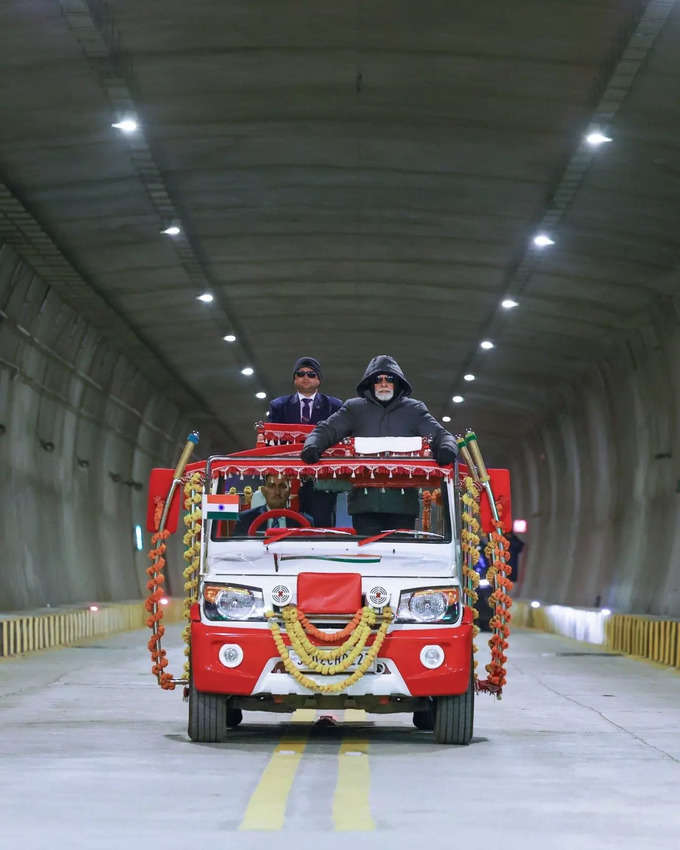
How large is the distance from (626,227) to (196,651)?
56.4 ft

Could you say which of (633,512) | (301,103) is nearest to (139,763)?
(301,103)

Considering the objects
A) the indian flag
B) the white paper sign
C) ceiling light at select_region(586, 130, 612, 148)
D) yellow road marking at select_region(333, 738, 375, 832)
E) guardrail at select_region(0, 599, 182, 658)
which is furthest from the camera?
guardrail at select_region(0, 599, 182, 658)

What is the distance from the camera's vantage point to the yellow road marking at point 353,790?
8.67 m

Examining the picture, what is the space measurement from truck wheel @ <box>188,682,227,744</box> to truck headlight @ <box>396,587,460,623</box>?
1.49 metres

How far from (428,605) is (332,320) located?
85.1ft

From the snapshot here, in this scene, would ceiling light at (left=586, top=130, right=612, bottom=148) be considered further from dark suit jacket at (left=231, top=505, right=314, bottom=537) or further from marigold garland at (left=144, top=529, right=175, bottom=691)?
marigold garland at (left=144, top=529, right=175, bottom=691)

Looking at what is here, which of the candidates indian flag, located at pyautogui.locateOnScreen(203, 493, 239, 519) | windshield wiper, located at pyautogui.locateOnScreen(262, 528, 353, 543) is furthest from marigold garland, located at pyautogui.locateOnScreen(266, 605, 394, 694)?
indian flag, located at pyautogui.locateOnScreen(203, 493, 239, 519)

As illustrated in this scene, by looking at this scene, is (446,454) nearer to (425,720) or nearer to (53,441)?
(425,720)

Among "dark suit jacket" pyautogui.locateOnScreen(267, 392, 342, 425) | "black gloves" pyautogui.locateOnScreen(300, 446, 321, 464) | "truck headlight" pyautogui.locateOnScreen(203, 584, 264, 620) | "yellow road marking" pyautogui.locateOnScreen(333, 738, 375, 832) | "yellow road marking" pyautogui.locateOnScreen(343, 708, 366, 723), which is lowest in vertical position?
"yellow road marking" pyautogui.locateOnScreen(343, 708, 366, 723)

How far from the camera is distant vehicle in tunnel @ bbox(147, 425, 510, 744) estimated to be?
40.7 feet

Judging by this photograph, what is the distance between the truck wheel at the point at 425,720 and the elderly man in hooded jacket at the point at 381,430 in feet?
5.68

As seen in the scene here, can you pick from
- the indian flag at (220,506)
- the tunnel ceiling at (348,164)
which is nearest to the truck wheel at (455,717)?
the indian flag at (220,506)

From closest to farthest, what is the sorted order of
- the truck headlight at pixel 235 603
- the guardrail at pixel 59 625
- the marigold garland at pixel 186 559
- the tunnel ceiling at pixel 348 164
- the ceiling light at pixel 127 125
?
the truck headlight at pixel 235 603 → the marigold garland at pixel 186 559 → the tunnel ceiling at pixel 348 164 → the ceiling light at pixel 127 125 → the guardrail at pixel 59 625

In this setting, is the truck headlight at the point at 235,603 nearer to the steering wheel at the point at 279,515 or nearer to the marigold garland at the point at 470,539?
the steering wheel at the point at 279,515
